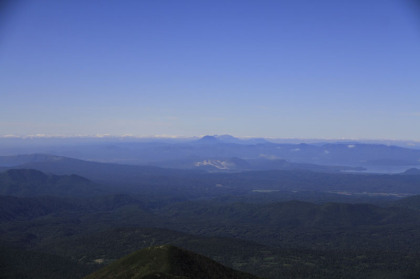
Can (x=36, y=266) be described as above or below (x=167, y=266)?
below

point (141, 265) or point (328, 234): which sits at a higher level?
point (141, 265)

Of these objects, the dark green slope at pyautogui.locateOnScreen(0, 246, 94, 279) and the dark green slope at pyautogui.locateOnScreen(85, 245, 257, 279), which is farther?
the dark green slope at pyautogui.locateOnScreen(0, 246, 94, 279)

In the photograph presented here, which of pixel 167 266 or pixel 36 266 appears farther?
pixel 36 266

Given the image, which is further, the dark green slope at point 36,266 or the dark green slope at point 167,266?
the dark green slope at point 36,266

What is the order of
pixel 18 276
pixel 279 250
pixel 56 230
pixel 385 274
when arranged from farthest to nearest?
pixel 56 230 → pixel 279 250 → pixel 385 274 → pixel 18 276

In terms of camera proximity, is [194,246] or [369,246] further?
[369,246]

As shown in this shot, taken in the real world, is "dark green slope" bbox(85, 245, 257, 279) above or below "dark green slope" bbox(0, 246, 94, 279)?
above

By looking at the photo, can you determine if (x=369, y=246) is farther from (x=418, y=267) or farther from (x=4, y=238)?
(x=4, y=238)

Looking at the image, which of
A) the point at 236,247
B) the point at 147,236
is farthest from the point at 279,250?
the point at 147,236
